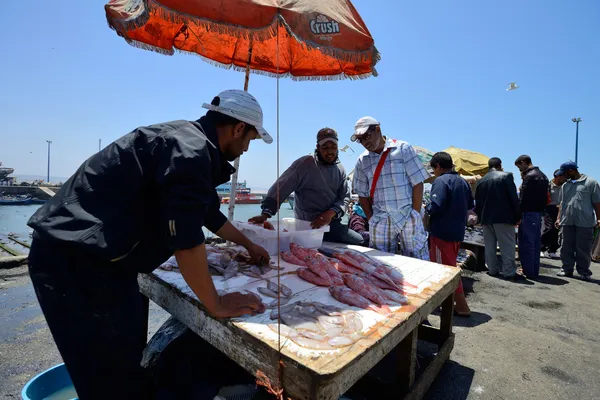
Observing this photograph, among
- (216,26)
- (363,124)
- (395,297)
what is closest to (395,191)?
(363,124)

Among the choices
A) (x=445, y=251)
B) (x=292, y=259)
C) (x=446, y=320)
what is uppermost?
(x=292, y=259)

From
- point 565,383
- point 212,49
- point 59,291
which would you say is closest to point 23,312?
point 59,291

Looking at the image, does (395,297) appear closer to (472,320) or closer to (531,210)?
(472,320)

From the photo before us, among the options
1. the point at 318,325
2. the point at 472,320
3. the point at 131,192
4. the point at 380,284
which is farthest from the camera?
the point at 472,320

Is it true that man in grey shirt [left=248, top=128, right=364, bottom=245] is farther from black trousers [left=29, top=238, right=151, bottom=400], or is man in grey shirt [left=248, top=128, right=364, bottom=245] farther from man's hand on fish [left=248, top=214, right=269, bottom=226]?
black trousers [left=29, top=238, right=151, bottom=400]

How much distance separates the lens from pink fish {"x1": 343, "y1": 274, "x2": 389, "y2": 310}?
6.51ft

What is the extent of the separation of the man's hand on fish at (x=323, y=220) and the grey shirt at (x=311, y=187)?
0.49 ft

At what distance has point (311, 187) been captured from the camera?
4.05 metres

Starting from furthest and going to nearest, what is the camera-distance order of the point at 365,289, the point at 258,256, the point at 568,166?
the point at 568,166
the point at 258,256
the point at 365,289

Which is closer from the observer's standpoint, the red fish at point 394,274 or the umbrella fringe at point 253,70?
the red fish at point 394,274

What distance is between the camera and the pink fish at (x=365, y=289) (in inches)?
78.1

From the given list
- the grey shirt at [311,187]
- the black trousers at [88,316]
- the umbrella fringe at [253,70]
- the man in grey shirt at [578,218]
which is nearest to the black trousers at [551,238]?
the man in grey shirt at [578,218]

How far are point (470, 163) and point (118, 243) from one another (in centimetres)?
1242

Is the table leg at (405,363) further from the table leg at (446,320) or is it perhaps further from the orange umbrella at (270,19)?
the orange umbrella at (270,19)
